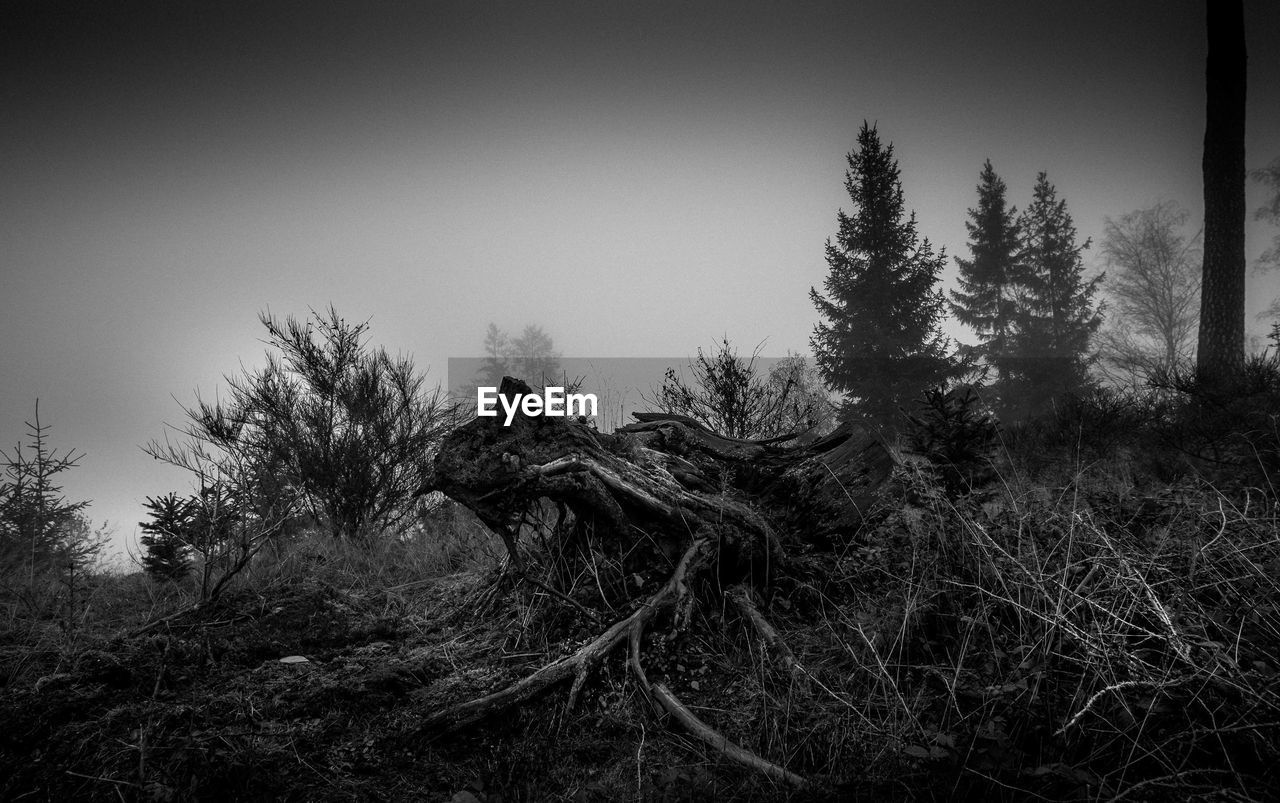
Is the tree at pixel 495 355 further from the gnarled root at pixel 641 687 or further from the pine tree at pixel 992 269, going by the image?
the gnarled root at pixel 641 687

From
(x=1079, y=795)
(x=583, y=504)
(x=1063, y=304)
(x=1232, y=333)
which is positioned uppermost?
(x=1063, y=304)

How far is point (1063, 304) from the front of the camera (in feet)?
71.9

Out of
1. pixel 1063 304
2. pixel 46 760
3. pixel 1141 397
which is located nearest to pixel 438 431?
pixel 46 760

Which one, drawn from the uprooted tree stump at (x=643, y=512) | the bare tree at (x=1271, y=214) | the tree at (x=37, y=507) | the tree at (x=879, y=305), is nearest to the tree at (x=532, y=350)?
the tree at (x=879, y=305)

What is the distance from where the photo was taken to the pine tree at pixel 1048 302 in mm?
20281

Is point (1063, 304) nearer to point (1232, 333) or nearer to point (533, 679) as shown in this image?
point (1232, 333)

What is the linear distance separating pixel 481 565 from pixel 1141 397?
444 inches

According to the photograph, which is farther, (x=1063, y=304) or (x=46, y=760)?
(x=1063, y=304)

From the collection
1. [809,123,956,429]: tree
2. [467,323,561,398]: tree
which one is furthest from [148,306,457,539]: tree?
[467,323,561,398]: tree

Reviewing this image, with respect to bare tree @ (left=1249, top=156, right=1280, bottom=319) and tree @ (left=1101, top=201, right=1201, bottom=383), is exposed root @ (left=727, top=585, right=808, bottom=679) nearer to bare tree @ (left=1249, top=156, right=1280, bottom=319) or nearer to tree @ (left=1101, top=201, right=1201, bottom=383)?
bare tree @ (left=1249, top=156, right=1280, bottom=319)

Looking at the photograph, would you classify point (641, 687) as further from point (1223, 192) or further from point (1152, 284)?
point (1152, 284)

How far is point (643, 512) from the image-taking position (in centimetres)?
303

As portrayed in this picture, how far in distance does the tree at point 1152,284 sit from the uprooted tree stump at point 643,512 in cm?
2542

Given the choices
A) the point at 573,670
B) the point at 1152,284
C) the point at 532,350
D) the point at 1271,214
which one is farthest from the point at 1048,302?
the point at 573,670
